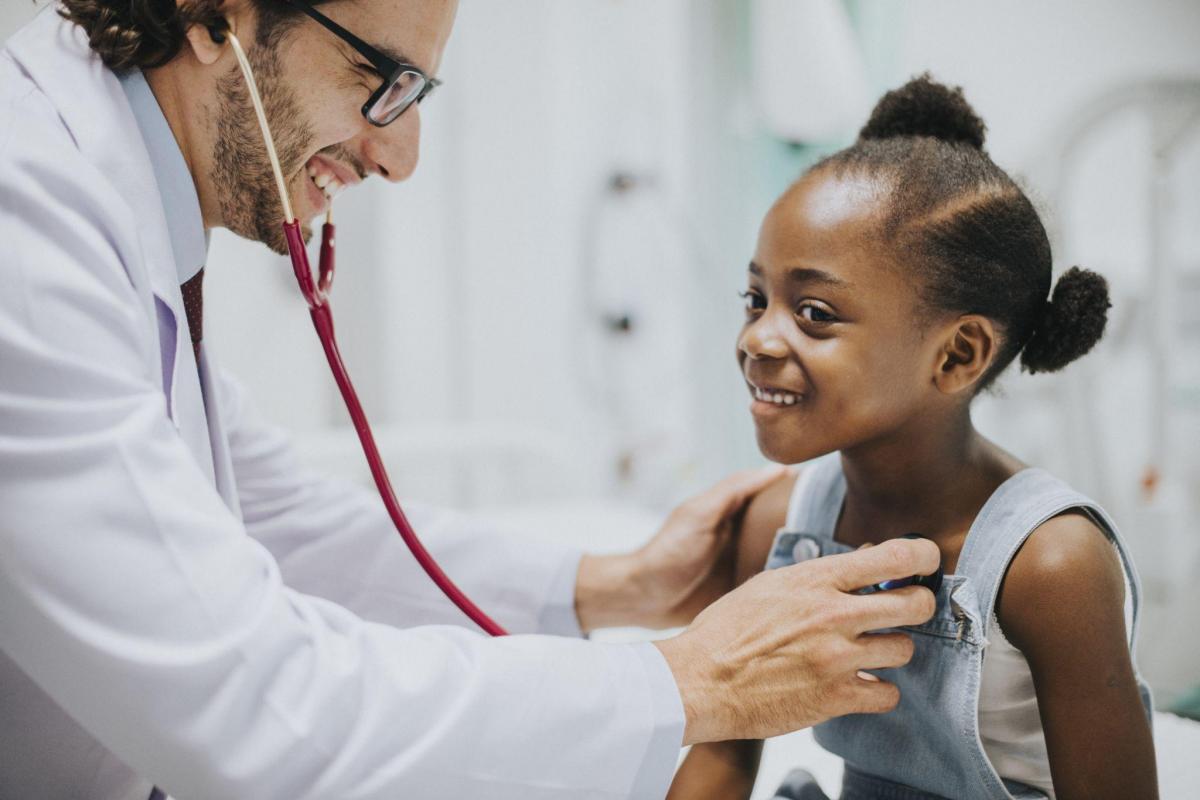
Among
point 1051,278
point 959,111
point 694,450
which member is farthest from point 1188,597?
point 694,450

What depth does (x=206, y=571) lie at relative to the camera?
27.3 inches

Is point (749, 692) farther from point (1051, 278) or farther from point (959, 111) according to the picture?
point (959, 111)

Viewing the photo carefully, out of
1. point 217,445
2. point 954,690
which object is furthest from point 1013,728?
point 217,445

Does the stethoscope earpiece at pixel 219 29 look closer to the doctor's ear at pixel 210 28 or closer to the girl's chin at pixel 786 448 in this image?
the doctor's ear at pixel 210 28

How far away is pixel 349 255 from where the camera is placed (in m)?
2.77

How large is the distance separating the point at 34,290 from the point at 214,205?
43cm

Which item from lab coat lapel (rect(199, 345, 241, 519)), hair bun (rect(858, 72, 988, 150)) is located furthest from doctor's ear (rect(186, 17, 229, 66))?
hair bun (rect(858, 72, 988, 150))

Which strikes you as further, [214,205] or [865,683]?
[214,205]

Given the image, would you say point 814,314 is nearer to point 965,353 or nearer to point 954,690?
point 965,353

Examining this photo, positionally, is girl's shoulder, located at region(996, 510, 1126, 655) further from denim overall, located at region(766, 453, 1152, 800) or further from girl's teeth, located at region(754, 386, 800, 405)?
girl's teeth, located at region(754, 386, 800, 405)

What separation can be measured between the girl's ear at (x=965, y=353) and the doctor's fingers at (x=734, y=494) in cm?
33

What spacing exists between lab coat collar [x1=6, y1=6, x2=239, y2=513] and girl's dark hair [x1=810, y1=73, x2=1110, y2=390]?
2.15ft

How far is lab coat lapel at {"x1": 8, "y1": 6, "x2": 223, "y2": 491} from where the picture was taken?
855 millimetres

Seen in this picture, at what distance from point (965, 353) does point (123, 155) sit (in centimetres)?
81
